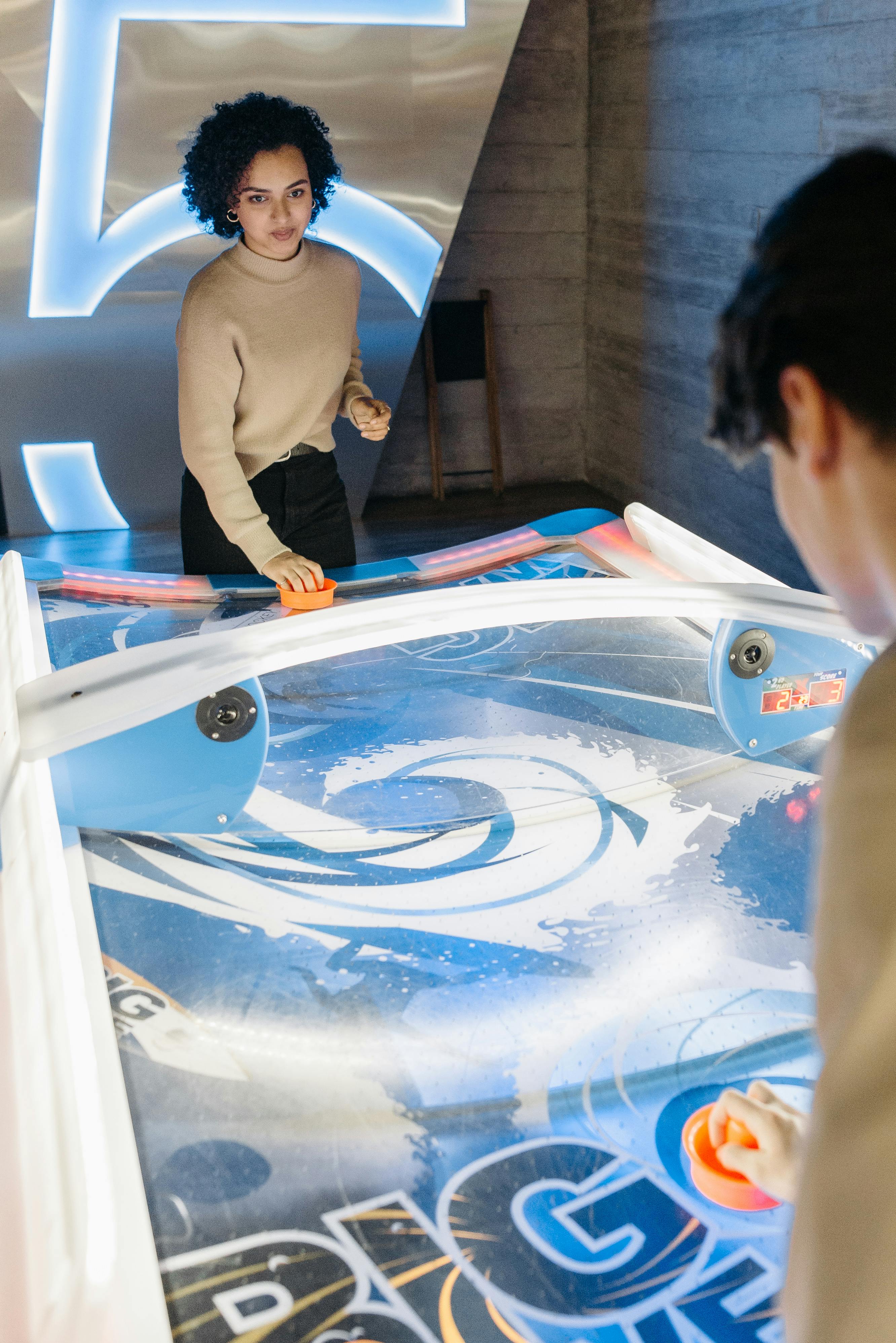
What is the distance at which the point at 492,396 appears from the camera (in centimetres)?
566

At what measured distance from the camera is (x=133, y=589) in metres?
2.45

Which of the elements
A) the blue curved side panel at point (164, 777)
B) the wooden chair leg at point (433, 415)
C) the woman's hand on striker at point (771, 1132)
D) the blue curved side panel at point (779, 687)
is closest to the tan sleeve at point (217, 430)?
the blue curved side panel at point (164, 777)

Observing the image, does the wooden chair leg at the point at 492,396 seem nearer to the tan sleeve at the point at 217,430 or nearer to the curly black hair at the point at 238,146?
the curly black hair at the point at 238,146

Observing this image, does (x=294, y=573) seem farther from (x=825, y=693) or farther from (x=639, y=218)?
(x=639, y=218)

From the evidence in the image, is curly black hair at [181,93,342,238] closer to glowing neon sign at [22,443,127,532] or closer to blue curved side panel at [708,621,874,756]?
blue curved side panel at [708,621,874,756]

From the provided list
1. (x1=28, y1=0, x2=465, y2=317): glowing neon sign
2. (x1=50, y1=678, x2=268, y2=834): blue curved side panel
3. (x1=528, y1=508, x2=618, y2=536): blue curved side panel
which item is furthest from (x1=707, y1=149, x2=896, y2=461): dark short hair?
(x1=28, y1=0, x2=465, y2=317): glowing neon sign

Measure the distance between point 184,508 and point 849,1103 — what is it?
7.19ft

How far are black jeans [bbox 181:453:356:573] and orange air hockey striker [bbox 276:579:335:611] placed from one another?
18 centimetres

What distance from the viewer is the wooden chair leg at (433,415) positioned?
18.0ft

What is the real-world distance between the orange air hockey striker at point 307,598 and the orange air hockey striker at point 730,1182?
56.2 inches

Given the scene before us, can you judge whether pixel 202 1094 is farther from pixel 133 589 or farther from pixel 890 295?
pixel 133 589

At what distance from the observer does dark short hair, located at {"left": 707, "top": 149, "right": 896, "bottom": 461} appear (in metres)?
0.52

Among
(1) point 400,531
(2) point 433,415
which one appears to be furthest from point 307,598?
(2) point 433,415

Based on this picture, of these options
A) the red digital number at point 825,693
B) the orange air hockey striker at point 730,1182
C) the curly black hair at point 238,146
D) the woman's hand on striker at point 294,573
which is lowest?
the orange air hockey striker at point 730,1182
